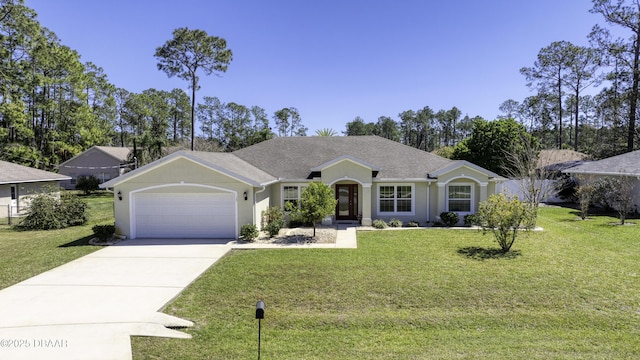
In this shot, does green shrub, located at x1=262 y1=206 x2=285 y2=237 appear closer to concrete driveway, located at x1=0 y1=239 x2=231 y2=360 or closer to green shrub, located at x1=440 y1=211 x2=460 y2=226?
concrete driveway, located at x1=0 y1=239 x2=231 y2=360

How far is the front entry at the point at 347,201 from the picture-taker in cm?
1906

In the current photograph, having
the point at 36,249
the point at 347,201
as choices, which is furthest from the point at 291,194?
the point at 36,249

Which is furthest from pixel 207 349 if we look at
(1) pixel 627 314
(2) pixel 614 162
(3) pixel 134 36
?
(2) pixel 614 162

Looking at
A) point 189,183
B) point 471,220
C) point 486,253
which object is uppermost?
point 189,183

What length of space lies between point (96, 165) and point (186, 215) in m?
37.6

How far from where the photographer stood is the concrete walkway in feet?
20.2

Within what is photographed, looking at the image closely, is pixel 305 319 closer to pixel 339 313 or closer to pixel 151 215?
pixel 339 313

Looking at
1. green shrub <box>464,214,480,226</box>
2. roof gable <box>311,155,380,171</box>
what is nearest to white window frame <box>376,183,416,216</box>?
roof gable <box>311,155,380,171</box>

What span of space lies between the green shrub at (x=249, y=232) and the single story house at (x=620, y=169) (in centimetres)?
2194

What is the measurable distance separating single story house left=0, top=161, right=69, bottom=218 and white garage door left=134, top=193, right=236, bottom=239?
12.9 meters

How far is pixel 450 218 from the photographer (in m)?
17.7

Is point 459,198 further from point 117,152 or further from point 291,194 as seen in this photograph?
point 117,152

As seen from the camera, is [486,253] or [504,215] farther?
[486,253]

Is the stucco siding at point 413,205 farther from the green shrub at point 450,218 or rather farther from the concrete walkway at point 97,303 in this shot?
the concrete walkway at point 97,303
